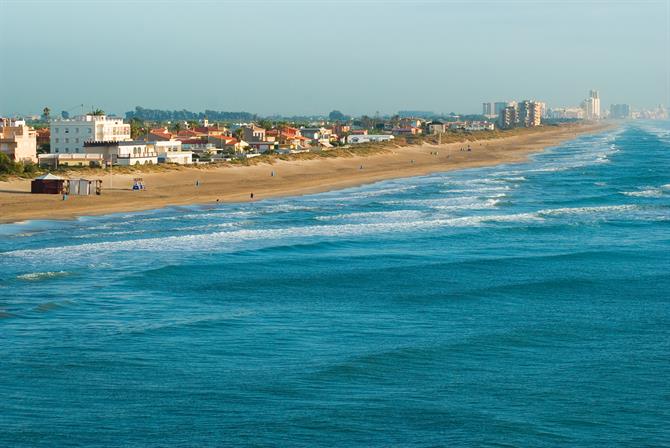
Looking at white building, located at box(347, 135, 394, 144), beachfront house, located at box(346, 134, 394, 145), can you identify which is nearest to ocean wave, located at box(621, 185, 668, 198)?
beachfront house, located at box(346, 134, 394, 145)

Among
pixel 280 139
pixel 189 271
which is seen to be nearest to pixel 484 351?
pixel 189 271

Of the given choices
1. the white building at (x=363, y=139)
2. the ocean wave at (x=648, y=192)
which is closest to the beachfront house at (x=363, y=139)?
the white building at (x=363, y=139)

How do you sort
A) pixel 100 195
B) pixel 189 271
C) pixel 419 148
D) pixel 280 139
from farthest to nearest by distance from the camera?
pixel 419 148 < pixel 280 139 < pixel 100 195 < pixel 189 271

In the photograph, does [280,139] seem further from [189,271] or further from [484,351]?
[484,351]

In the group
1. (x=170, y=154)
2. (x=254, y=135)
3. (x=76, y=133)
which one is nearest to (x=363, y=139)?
(x=254, y=135)

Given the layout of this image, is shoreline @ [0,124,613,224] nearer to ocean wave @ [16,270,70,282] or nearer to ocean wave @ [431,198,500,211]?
ocean wave @ [431,198,500,211]
